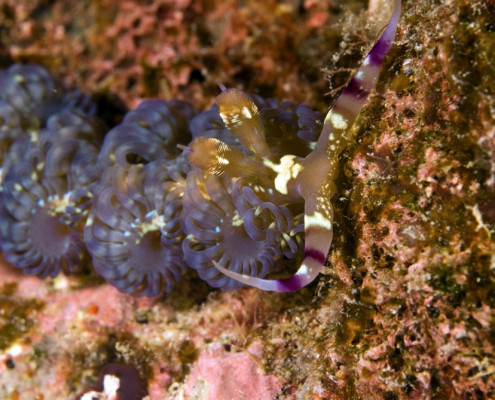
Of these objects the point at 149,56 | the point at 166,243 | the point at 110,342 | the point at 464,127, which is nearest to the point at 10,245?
the point at 110,342

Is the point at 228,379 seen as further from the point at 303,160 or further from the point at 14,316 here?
the point at 14,316

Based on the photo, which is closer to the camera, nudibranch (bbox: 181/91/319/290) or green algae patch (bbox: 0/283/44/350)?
nudibranch (bbox: 181/91/319/290)

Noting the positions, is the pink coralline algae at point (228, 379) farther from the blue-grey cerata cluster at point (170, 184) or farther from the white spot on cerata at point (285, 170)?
the white spot on cerata at point (285, 170)

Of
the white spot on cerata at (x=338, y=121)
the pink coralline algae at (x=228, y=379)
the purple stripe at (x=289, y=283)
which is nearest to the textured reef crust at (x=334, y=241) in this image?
the pink coralline algae at (x=228, y=379)

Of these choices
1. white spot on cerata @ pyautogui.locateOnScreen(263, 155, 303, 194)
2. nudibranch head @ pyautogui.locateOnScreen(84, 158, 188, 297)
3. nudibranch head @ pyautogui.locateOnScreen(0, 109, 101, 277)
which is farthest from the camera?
nudibranch head @ pyautogui.locateOnScreen(0, 109, 101, 277)

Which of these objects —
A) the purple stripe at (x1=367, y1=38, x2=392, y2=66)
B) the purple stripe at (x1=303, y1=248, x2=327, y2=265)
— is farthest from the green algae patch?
the purple stripe at (x1=367, y1=38, x2=392, y2=66)

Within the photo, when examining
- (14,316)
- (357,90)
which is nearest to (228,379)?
(357,90)

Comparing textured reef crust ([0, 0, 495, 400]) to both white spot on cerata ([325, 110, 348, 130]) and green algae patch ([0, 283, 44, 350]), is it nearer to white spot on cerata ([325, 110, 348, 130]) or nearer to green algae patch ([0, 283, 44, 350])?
green algae patch ([0, 283, 44, 350])

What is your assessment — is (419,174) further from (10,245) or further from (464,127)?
(10,245)
